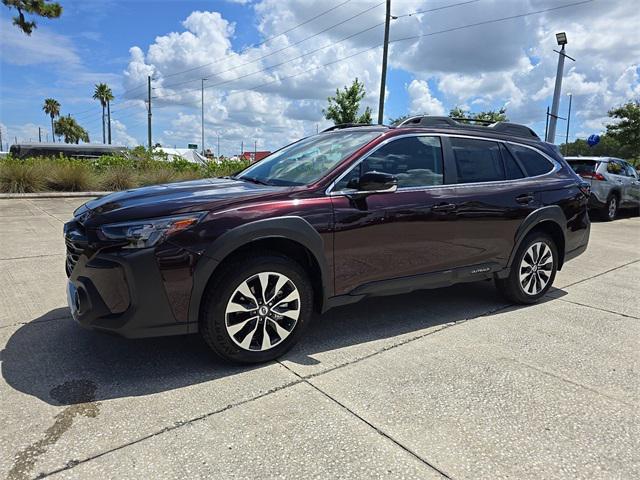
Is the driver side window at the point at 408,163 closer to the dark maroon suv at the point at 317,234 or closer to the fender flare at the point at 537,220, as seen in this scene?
the dark maroon suv at the point at 317,234

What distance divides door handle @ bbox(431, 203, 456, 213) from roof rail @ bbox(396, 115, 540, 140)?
754 millimetres

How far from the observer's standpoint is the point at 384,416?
8.96 feet

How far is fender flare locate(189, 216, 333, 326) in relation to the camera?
9.89ft

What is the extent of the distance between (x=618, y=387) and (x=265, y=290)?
2.37 metres

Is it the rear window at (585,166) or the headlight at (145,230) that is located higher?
the rear window at (585,166)

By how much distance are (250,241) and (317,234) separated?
0.50 meters

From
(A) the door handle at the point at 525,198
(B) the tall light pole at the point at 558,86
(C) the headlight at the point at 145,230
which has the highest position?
(B) the tall light pole at the point at 558,86

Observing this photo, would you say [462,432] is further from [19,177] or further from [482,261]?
[19,177]

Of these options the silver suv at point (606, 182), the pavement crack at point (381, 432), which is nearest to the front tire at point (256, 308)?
the pavement crack at point (381, 432)

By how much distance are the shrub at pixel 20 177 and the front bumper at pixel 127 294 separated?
13294mm

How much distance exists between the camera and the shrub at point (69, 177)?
14805mm

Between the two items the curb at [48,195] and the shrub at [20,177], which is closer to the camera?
the curb at [48,195]

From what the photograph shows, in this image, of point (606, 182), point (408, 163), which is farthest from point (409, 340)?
point (606, 182)

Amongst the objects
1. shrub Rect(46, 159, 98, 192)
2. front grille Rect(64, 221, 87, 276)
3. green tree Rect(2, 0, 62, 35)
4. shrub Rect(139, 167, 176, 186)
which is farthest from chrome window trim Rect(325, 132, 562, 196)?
green tree Rect(2, 0, 62, 35)
